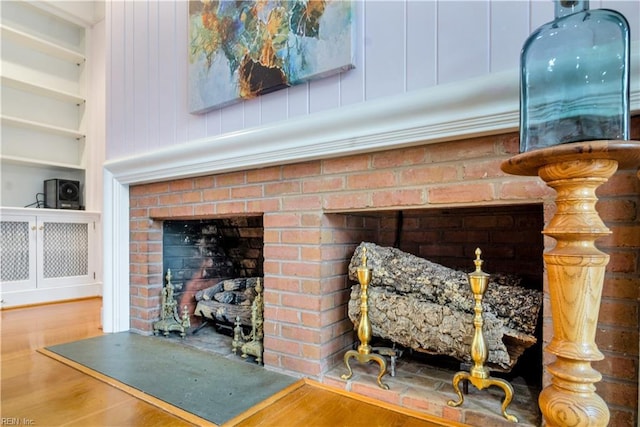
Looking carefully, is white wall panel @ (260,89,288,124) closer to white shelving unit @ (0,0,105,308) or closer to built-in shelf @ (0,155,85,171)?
white shelving unit @ (0,0,105,308)

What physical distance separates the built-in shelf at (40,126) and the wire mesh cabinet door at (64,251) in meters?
0.91

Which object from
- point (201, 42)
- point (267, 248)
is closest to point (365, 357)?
point (267, 248)

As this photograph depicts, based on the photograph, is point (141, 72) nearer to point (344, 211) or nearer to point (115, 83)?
point (115, 83)

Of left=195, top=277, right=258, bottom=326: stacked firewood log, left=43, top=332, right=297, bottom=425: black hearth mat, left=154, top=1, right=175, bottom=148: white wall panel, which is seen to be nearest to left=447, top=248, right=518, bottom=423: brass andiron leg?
left=43, top=332, right=297, bottom=425: black hearth mat

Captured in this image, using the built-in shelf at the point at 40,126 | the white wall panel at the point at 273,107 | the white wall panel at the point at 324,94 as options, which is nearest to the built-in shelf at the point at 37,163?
the built-in shelf at the point at 40,126

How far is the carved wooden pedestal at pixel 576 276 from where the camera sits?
24.8 inches

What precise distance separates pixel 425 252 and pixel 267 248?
2.49ft

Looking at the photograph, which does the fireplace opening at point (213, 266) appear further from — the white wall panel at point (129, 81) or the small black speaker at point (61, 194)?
the small black speaker at point (61, 194)

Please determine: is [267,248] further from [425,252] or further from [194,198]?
[425,252]

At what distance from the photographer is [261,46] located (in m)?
1.46

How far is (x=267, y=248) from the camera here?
1510 mm

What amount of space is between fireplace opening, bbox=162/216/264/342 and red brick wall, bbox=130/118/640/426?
11.4 inches

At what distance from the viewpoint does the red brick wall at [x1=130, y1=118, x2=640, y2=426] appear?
884 millimetres

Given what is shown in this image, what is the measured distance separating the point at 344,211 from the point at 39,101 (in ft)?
11.9
